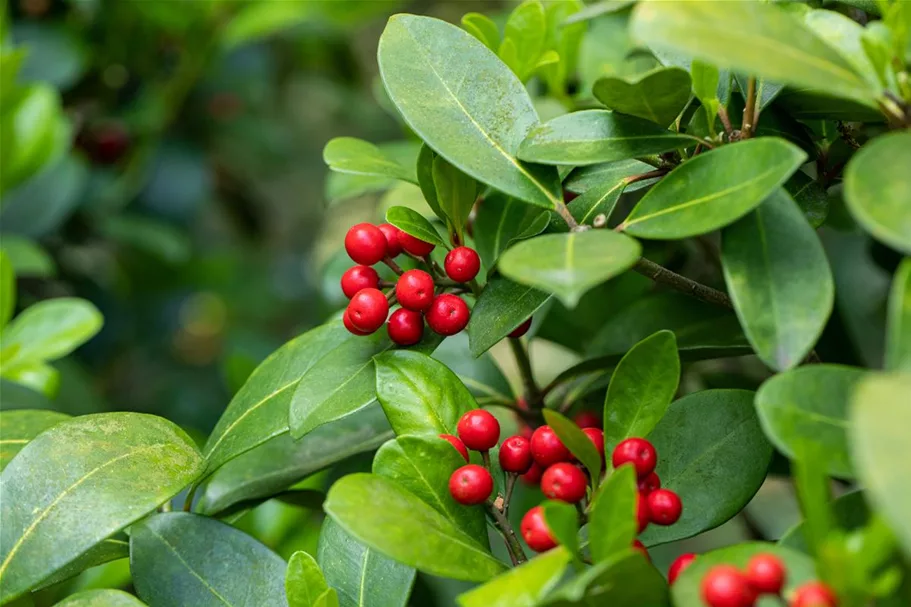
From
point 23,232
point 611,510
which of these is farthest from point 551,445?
point 23,232

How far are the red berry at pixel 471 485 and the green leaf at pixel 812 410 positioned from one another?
191 mm

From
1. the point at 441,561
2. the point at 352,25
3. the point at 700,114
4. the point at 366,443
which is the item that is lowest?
the point at 352,25

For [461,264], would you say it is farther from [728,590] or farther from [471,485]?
[728,590]

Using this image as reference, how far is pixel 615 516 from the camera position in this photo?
0.52 meters

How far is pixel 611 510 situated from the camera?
52 centimetres

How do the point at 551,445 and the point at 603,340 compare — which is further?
the point at 603,340

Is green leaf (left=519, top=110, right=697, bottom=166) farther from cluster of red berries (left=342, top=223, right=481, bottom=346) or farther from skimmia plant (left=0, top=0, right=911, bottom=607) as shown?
cluster of red berries (left=342, top=223, right=481, bottom=346)

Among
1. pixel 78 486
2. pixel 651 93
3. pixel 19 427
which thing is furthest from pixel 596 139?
pixel 19 427

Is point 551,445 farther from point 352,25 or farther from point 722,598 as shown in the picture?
point 352,25

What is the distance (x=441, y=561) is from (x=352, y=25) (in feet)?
6.33

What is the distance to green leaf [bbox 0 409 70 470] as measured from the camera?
0.81 meters

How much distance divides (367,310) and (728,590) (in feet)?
1.10

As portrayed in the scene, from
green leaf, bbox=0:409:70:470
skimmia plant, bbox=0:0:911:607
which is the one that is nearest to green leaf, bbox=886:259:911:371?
skimmia plant, bbox=0:0:911:607

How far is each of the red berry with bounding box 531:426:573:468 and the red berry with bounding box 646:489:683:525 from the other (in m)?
0.07
